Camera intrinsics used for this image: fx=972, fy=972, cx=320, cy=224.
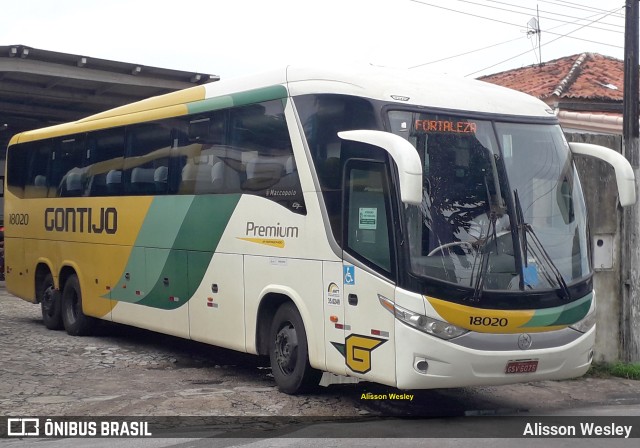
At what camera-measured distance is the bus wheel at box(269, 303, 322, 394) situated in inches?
397

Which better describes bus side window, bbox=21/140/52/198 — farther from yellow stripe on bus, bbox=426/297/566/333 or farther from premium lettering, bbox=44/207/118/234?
yellow stripe on bus, bbox=426/297/566/333

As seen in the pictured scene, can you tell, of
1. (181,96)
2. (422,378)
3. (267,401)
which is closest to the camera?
(422,378)

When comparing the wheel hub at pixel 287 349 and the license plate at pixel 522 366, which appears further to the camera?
the wheel hub at pixel 287 349

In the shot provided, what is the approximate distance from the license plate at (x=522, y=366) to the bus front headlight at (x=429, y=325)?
580 mm

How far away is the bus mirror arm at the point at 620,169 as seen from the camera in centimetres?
998

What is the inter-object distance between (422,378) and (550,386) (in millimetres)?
3709

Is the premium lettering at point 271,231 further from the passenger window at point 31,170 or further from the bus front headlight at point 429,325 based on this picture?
the passenger window at point 31,170

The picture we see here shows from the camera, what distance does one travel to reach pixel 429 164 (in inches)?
359

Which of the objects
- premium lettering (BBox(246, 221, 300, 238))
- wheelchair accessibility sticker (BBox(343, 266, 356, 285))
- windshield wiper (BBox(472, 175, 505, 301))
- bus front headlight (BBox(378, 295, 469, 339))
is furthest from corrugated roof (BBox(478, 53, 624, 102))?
bus front headlight (BBox(378, 295, 469, 339))

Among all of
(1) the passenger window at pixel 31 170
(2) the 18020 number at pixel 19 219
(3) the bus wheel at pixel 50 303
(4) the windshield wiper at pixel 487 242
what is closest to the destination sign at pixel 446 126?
(4) the windshield wiper at pixel 487 242

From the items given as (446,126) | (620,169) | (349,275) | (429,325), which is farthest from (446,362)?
(620,169)

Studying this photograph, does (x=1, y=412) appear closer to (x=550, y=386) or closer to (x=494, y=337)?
(x=494, y=337)

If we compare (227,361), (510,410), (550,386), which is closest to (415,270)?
(510,410)

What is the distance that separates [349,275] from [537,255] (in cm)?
181
